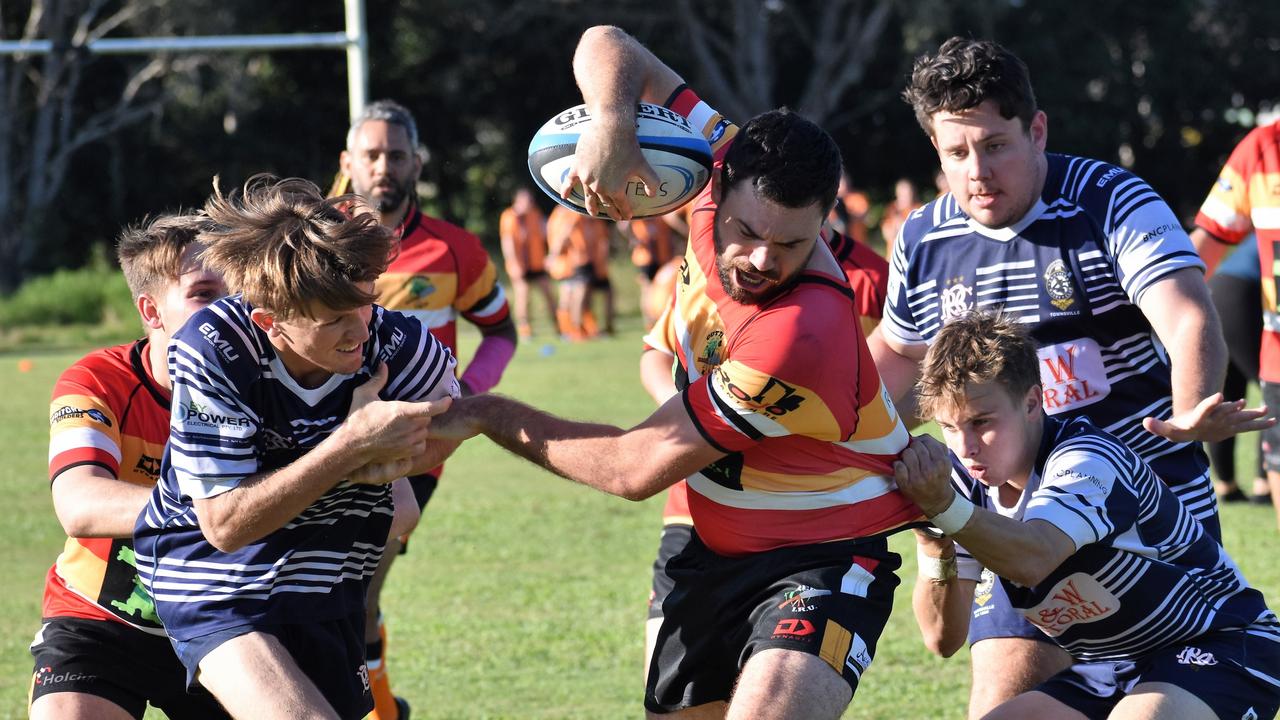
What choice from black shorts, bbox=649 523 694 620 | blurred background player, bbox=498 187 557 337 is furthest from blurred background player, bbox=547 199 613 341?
black shorts, bbox=649 523 694 620

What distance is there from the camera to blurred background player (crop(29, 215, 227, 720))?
153 inches

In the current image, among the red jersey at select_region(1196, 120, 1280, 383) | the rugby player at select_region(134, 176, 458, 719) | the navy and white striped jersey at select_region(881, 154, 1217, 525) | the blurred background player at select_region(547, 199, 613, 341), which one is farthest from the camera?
the blurred background player at select_region(547, 199, 613, 341)

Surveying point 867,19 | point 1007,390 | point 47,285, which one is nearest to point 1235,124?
point 867,19

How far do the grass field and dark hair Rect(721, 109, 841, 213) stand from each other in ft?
9.13

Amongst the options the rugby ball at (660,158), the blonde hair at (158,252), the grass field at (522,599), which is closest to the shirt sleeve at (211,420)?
the blonde hair at (158,252)

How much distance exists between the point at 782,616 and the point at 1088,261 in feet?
4.81

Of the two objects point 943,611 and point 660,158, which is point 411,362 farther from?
point 943,611

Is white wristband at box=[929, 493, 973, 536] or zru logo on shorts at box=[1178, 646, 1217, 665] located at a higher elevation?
white wristband at box=[929, 493, 973, 536]

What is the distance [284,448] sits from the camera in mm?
3559

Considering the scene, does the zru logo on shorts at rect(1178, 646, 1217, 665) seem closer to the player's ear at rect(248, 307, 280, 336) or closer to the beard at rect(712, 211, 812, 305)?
the beard at rect(712, 211, 812, 305)

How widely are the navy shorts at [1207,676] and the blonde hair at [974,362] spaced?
0.82 m

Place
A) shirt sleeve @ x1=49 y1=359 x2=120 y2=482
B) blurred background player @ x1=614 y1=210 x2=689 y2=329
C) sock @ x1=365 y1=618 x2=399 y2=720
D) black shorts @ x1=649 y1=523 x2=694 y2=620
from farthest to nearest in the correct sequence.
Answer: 1. blurred background player @ x1=614 y1=210 x2=689 y2=329
2. sock @ x1=365 y1=618 x2=399 y2=720
3. black shorts @ x1=649 y1=523 x2=694 y2=620
4. shirt sleeve @ x1=49 y1=359 x2=120 y2=482

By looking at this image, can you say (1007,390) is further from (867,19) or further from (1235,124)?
(1235,124)

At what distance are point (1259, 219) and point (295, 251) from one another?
13.7 ft
